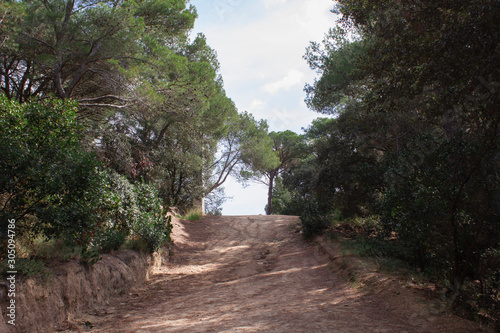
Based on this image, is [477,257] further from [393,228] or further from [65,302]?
[65,302]

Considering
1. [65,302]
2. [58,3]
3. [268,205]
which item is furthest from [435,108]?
[268,205]

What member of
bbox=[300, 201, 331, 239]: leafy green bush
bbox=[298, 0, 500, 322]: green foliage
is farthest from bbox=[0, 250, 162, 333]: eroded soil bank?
bbox=[300, 201, 331, 239]: leafy green bush

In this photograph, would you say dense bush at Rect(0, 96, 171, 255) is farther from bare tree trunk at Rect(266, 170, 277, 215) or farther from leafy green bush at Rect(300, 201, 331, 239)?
bare tree trunk at Rect(266, 170, 277, 215)

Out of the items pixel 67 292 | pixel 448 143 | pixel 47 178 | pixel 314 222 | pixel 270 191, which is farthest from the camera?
pixel 270 191

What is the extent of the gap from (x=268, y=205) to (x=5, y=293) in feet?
99.3

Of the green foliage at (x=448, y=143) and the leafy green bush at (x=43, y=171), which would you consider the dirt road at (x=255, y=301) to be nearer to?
the green foliage at (x=448, y=143)

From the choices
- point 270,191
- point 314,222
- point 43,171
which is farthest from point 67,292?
point 270,191

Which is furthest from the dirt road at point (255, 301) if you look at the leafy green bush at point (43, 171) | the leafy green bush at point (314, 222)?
the leafy green bush at point (43, 171)

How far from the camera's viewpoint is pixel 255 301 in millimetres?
6219

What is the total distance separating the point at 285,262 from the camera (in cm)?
1047

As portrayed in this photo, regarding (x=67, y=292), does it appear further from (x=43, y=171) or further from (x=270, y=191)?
(x=270, y=191)

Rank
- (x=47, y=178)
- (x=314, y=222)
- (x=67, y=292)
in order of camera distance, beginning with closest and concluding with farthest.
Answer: (x=47, y=178) → (x=67, y=292) → (x=314, y=222)

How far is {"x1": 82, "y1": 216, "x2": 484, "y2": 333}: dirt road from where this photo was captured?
15.4ft

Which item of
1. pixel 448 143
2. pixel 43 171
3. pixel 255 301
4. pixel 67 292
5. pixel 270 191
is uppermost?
pixel 270 191
